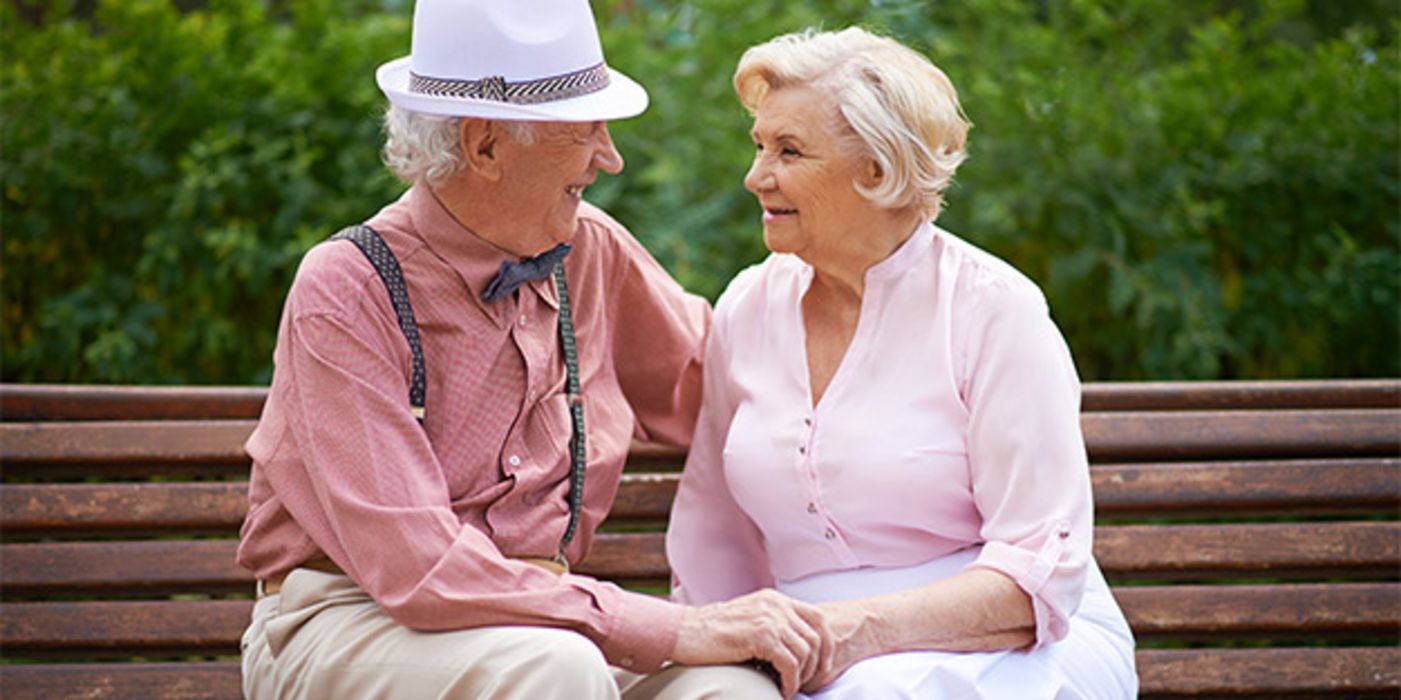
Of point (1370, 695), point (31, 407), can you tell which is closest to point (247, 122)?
point (31, 407)

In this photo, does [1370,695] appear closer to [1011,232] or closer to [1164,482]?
[1164,482]

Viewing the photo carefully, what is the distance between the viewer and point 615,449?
115 inches

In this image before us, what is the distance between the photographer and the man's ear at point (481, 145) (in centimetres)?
265

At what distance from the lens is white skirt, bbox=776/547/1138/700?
2.65m

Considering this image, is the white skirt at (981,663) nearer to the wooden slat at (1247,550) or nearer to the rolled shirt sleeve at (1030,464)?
the rolled shirt sleeve at (1030,464)

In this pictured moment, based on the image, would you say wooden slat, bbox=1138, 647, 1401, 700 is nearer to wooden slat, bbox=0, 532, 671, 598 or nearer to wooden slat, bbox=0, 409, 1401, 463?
wooden slat, bbox=0, 409, 1401, 463

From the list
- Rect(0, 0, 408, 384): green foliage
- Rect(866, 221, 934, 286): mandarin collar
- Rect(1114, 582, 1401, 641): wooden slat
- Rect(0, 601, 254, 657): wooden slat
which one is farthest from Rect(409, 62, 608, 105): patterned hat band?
Rect(0, 0, 408, 384): green foliage

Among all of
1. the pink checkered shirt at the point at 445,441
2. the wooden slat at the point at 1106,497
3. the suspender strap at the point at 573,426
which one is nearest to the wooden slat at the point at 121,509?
the wooden slat at the point at 1106,497

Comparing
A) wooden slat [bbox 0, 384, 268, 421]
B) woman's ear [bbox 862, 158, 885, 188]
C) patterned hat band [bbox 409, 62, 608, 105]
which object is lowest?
wooden slat [bbox 0, 384, 268, 421]

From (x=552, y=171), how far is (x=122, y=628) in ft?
4.50

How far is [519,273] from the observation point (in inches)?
107

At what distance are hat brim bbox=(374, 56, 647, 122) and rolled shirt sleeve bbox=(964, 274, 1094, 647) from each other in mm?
735

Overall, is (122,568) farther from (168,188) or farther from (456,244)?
(168,188)

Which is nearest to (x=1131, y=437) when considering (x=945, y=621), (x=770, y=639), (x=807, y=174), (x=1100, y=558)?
(x=1100, y=558)
